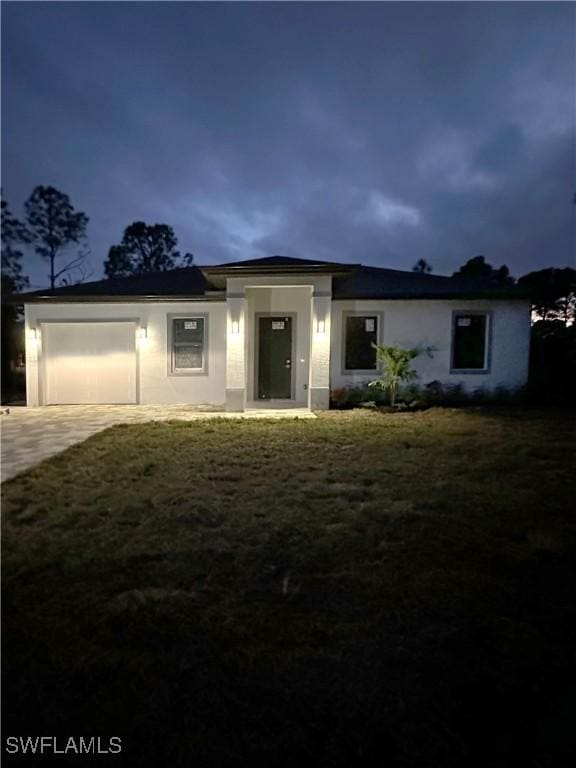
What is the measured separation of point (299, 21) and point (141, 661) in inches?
455

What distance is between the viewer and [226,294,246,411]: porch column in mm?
8641

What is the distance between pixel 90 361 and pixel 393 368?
296 inches

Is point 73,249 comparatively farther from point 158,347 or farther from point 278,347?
point 278,347

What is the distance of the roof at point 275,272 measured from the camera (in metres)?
8.40

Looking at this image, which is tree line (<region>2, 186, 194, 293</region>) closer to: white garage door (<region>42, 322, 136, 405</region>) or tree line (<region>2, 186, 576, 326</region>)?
tree line (<region>2, 186, 576, 326</region>)

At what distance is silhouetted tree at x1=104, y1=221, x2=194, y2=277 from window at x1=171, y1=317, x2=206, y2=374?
86.5 feet

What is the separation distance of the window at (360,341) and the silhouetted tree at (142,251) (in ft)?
91.7

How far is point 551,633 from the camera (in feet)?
6.62

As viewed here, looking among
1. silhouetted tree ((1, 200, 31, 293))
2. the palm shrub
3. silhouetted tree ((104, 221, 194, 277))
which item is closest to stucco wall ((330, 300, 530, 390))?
the palm shrub

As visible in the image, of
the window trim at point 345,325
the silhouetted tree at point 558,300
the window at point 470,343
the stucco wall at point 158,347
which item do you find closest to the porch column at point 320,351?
the window trim at point 345,325

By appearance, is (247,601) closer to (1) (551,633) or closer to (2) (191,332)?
(1) (551,633)

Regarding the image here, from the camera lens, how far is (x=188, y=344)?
9969mm

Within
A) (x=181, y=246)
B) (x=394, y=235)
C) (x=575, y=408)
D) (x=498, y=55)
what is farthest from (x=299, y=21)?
(x=394, y=235)

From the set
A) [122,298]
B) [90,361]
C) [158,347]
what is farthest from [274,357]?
[90,361]
